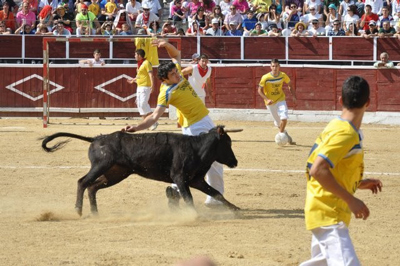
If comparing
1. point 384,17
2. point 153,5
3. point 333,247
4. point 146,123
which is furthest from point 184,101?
point 153,5

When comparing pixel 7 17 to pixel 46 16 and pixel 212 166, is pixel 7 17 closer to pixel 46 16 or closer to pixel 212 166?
pixel 46 16

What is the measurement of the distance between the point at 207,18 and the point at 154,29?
1.85 metres

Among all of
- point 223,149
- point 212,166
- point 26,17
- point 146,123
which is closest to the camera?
point 146,123

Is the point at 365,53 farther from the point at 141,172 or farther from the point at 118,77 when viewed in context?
the point at 141,172

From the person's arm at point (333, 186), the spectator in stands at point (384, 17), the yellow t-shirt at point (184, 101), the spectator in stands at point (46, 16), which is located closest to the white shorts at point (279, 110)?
the yellow t-shirt at point (184, 101)

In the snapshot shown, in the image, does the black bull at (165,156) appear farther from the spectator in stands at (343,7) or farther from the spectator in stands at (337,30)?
the spectator in stands at (343,7)

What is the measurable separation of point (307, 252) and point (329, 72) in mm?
14308

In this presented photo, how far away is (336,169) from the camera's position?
5117mm

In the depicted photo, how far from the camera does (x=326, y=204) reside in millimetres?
5090

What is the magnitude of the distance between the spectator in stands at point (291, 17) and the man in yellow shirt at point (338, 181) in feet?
59.8

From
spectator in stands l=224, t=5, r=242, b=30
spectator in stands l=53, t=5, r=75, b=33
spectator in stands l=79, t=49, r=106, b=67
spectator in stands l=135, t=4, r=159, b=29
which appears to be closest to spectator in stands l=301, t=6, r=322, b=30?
spectator in stands l=224, t=5, r=242, b=30

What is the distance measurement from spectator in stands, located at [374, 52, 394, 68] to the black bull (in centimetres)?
1239

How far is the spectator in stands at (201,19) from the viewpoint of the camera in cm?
2348

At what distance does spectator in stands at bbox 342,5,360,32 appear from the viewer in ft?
74.6
